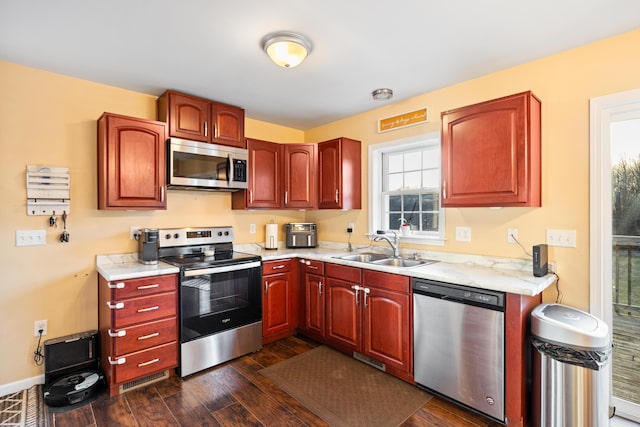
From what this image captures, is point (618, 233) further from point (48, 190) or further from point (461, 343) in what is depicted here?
point (48, 190)

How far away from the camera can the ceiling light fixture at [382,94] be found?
2.87m

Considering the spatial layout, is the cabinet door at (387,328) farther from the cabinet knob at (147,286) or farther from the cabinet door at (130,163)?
the cabinet door at (130,163)

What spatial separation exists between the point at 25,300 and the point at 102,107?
5.40ft

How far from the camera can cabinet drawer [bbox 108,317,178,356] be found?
226cm

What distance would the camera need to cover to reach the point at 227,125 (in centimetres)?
319

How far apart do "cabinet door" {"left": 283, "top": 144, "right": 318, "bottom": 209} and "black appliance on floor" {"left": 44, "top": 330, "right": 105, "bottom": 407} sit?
7.15 ft

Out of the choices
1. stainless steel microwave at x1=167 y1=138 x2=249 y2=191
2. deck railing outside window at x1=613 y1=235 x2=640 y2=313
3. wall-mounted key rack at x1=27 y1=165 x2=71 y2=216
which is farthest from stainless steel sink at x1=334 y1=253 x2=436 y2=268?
wall-mounted key rack at x1=27 y1=165 x2=71 y2=216

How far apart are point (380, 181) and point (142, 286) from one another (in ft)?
8.18

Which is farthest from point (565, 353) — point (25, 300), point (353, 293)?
point (25, 300)

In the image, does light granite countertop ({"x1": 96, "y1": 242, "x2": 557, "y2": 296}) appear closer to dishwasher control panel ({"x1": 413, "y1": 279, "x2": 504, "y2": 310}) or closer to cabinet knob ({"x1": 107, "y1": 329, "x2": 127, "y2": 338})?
dishwasher control panel ({"x1": 413, "y1": 279, "x2": 504, "y2": 310})

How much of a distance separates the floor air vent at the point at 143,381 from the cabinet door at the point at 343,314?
1431 mm

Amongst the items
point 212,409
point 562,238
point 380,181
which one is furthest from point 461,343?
point 380,181

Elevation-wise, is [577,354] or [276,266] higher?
[276,266]

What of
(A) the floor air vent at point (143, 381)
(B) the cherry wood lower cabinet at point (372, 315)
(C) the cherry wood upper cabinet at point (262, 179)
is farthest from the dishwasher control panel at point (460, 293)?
(A) the floor air vent at point (143, 381)
